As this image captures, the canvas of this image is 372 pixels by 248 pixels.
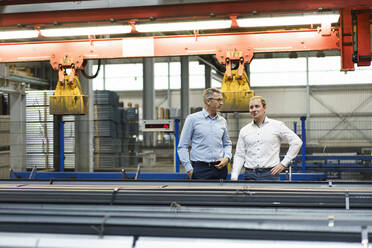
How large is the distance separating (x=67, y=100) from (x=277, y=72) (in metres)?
19.3

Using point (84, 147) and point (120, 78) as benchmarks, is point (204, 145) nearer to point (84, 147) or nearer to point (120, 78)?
point (84, 147)

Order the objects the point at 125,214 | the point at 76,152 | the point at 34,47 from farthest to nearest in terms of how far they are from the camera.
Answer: the point at 76,152, the point at 34,47, the point at 125,214

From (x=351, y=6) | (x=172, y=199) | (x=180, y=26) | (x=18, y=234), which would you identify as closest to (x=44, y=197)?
(x=18, y=234)

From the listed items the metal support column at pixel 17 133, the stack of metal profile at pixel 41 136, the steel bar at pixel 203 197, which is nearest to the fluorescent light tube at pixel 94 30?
the steel bar at pixel 203 197

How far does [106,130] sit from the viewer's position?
1168cm

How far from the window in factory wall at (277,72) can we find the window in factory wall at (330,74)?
516mm

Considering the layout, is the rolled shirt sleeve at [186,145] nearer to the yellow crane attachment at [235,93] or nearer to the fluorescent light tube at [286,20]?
the yellow crane attachment at [235,93]

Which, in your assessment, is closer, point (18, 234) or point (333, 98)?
point (18, 234)

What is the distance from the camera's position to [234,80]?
17.5 feet

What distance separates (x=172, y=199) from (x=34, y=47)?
4.29 metres

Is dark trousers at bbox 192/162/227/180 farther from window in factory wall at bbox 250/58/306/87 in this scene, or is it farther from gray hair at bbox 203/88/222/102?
window in factory wall at bbox 250/58/306/87

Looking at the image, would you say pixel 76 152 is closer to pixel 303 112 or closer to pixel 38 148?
pixel 38 148

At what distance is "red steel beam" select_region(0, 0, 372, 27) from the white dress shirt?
61.8 inches

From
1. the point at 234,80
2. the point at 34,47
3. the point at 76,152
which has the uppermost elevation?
the point at 34,47
